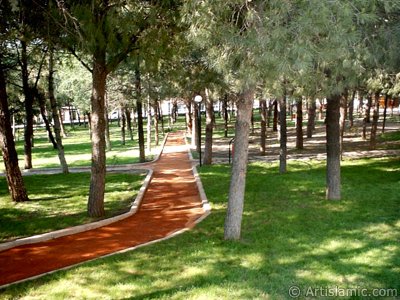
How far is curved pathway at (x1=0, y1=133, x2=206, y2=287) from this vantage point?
677cm

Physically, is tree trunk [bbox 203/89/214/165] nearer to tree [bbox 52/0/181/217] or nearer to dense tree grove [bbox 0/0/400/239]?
dense tree grove [bbox 0/0/400/239]

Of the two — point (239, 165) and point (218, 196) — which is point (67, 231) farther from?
point (218, 196)

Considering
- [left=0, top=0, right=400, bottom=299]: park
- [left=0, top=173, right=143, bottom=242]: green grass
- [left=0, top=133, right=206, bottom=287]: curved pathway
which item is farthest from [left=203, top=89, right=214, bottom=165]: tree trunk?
[left=0, top=133, right=206, bottom=287]: curved pathway

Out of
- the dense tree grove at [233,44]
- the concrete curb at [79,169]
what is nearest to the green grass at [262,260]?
the dense tree grove at [233,44]

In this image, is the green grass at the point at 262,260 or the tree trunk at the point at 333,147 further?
the tree trunk at the point at 333,147

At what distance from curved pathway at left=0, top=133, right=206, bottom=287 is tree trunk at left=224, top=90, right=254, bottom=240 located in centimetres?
152

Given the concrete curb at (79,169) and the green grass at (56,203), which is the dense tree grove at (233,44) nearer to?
the green grass at (56,203)

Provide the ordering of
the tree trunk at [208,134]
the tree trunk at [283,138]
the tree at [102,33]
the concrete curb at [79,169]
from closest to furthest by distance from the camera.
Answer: the tree at [102,33]
the tree trunk at [283,138]
the tree trunk at [208,134]
the concrete curb at [79,169]

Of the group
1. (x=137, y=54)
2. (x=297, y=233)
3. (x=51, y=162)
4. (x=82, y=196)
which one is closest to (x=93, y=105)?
(x=137, y=54)

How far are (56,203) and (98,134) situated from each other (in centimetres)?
316

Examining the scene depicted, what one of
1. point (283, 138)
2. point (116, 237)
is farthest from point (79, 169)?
point (116, 237)

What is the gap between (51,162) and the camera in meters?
21.9

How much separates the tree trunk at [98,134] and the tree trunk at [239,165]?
357 centimetres

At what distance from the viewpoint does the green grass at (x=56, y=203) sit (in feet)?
29.6
